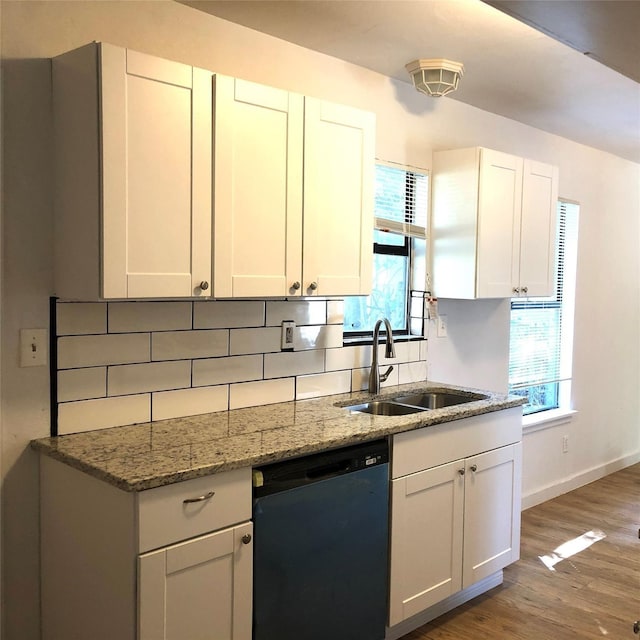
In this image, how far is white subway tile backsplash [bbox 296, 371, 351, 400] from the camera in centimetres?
304

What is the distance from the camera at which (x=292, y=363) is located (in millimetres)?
2996

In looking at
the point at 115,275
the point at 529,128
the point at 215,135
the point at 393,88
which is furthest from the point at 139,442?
the point at 529,128

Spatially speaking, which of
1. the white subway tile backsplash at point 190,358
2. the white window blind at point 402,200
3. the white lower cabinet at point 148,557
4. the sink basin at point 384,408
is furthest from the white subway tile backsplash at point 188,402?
the white window blind at point 402,200

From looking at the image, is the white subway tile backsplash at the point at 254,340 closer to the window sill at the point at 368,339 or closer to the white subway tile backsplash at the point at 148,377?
the white subway tile backsplash at the point at 148,377

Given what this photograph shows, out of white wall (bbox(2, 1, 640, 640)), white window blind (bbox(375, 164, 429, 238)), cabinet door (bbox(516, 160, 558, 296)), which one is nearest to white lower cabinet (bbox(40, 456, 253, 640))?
white wall (bbox(2, 1, 640, 640))

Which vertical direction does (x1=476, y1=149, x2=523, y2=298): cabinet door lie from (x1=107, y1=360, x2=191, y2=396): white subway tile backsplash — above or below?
above

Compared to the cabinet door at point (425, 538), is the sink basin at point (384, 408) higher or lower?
higher

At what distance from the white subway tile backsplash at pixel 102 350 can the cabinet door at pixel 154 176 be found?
35cm

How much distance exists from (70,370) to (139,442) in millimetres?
350

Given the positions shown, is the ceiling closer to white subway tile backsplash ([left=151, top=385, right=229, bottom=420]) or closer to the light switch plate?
the light switch plate

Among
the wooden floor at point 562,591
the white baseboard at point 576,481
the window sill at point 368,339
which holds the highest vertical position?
the window sill at point 368,339

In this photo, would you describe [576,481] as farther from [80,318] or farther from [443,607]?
[80,318]

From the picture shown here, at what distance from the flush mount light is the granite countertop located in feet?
4.71

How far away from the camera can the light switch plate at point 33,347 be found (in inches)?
87.0
